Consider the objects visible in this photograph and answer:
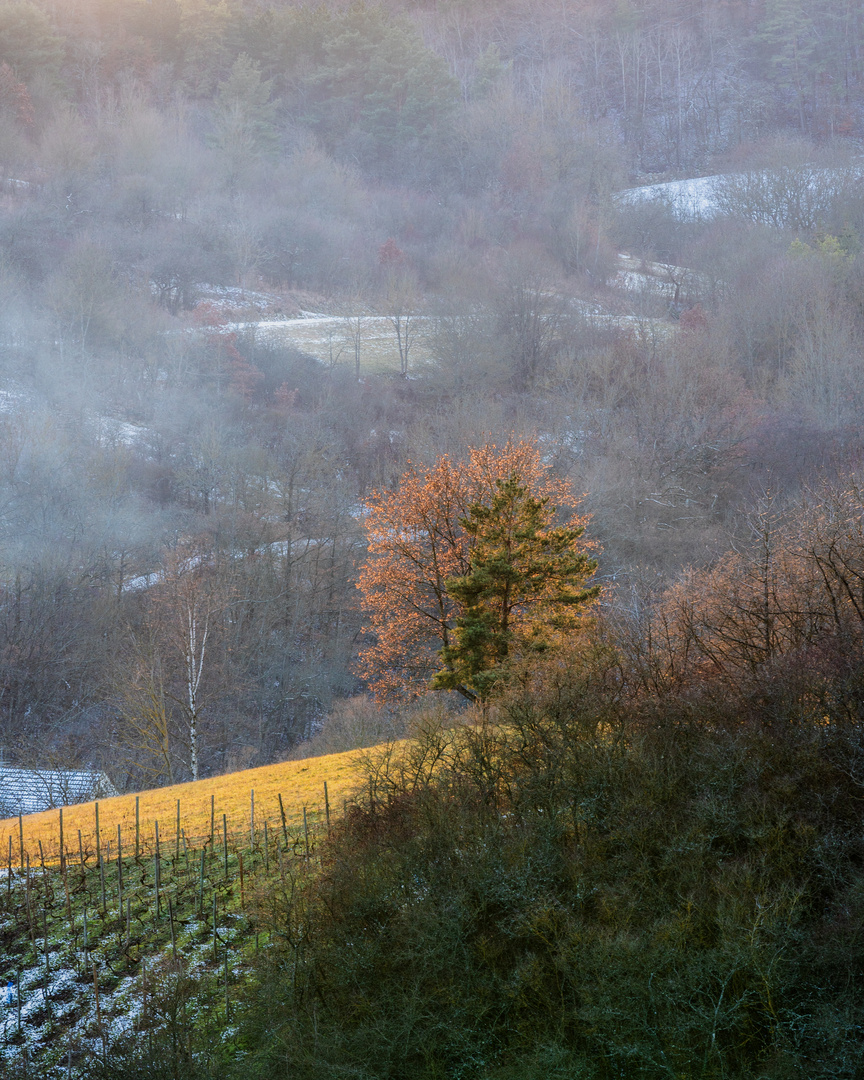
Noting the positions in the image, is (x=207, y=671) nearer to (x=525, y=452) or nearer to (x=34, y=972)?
(x=525, y=452)

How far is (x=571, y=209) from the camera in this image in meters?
89.8

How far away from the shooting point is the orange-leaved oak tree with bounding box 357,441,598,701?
956 inches

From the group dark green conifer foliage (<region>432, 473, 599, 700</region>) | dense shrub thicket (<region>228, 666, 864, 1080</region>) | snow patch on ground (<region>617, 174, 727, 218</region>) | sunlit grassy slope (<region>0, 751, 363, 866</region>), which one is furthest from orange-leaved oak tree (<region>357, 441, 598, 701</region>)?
snow patch on ground (<region>617, 174, 727, 218</region>)

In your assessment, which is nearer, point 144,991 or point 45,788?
point 144,991

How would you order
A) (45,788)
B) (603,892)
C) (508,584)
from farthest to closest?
(45,788) → (508,584) → (603,892)

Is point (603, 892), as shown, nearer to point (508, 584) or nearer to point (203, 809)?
point (203, 809)

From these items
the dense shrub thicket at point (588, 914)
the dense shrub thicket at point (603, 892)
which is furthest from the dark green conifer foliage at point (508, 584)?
the dense shrub thicket at point (588, 914)

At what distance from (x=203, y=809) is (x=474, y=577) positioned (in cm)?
866

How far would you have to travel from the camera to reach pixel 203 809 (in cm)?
2241

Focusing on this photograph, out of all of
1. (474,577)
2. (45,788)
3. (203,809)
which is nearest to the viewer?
(203,809)

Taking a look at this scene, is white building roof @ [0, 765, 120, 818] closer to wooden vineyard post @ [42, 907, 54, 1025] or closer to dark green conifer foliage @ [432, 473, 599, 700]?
dark green conifer foliage @ [432, 473, 599, 700]

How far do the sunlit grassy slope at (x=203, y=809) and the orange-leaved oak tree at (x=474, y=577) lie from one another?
3.97 metres

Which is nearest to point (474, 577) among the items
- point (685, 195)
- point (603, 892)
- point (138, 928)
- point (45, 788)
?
point (603, 892)

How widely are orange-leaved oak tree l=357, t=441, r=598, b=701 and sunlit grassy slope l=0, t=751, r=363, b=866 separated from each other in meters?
3.97
